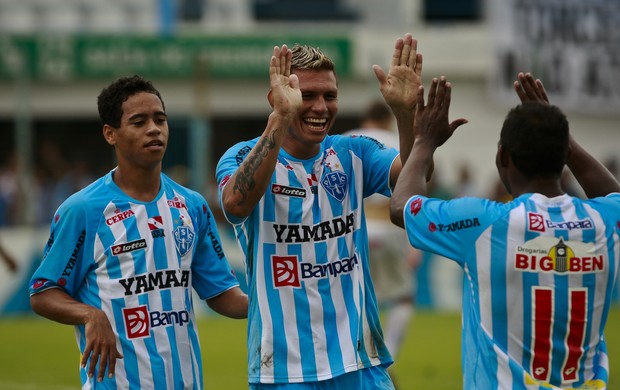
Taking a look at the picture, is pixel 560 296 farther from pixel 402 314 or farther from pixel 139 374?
pixel 402 314

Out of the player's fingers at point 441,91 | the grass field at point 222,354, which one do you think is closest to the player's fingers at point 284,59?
the player's fingers at point 441,91

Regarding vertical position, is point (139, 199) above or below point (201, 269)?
above

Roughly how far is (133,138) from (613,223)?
7.97ft

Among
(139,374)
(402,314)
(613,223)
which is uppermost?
(613,223)

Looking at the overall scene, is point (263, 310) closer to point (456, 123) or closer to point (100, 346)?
point (100, 346)

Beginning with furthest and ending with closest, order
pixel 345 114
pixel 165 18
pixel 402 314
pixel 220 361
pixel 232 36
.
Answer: pixel 345 114
pixel 232 36
pixel 165 18
pixel 220 361
pixel 402 314

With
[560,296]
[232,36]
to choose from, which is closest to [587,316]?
[560,296]

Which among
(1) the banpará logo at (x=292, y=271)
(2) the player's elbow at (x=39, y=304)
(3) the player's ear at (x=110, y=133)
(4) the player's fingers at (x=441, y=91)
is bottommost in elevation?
(2) the player's elbow at (x=39, y=304)

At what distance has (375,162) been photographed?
5887 millimetres

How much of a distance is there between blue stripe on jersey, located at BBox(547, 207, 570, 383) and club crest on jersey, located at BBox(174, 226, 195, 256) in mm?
2015

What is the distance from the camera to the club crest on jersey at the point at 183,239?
5.88 m

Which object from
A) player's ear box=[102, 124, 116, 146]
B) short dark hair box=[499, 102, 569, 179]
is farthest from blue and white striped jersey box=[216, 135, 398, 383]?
short dark hair box=[499, 102, 569, 179]

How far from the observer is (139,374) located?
5711mm

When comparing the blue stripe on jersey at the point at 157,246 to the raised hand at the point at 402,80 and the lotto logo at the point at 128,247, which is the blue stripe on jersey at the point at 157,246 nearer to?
the lotto logo at the point at 128,247
